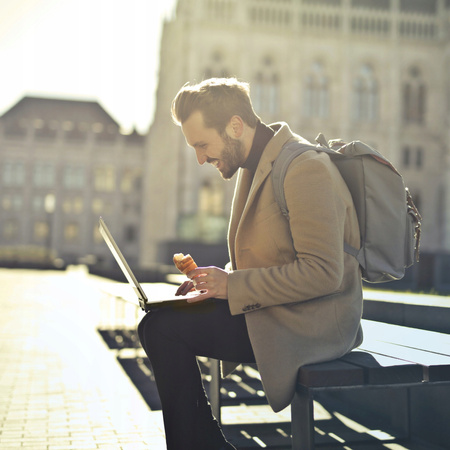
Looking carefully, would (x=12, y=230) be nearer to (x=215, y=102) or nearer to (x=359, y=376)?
(x=215, y=102)

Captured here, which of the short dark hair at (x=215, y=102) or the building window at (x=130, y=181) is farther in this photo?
the building window at (x=130, y=181)

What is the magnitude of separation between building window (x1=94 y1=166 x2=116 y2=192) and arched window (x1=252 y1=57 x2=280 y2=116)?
26.6 meters

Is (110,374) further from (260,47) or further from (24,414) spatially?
(260,47)

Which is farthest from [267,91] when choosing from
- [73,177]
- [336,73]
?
[73,177]

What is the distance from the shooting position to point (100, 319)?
10180mm

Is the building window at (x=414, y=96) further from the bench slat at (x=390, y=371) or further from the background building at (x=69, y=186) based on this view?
the bench slat at (x=390, y=371)

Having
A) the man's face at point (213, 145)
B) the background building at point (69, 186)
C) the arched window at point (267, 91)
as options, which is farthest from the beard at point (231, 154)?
the background building at point (69, 186)

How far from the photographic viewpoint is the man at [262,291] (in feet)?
6.93

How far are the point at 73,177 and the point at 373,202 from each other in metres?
60.6

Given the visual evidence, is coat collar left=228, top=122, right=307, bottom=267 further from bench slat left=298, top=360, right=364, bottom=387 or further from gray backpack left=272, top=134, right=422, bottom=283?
bench slat left=298, top=360, right=364, bottom=387

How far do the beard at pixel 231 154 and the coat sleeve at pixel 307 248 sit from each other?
0.31m

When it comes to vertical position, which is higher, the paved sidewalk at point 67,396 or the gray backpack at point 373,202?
the gray backpack at point 373,202

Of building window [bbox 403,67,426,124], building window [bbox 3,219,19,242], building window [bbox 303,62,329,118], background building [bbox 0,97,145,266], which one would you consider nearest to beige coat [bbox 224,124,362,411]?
building window [bbox 303,62,329,118]

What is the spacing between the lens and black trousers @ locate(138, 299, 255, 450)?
217 cm
